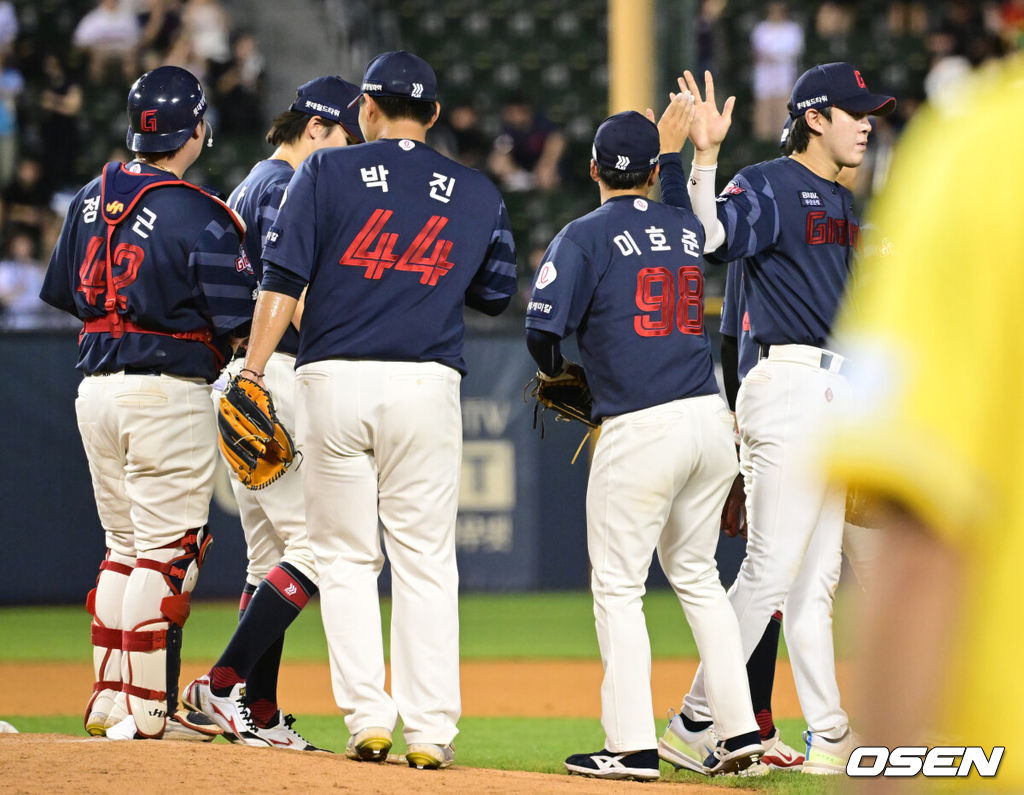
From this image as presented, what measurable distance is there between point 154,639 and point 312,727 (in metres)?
1.42

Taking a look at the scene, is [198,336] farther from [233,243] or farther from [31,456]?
[31,456]

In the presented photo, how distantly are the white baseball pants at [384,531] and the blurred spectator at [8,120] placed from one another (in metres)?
10.5

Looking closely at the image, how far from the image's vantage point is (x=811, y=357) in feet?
16.3

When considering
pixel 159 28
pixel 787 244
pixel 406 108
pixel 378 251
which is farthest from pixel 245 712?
pixel 159 28

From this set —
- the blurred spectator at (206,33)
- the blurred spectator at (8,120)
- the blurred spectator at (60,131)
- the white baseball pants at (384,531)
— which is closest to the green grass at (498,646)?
the white baseball pants at (384,531)

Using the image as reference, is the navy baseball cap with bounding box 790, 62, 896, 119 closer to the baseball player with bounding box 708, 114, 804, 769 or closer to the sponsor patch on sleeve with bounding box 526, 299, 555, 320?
the baseball player with bounding box 708, 114, 804, 769

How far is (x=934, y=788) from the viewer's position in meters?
1.24

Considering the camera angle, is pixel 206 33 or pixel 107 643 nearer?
pixel 107 643

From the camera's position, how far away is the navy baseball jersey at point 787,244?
5.00 meters

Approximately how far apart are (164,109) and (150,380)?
99 cm

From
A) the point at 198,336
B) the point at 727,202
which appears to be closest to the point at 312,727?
the point at 198,336

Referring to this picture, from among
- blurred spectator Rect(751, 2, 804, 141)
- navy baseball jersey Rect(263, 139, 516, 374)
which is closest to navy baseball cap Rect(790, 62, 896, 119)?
navy baseball jersey Rect(263, 139, 516, 374)

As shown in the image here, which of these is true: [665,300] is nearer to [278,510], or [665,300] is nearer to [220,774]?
[278,510]

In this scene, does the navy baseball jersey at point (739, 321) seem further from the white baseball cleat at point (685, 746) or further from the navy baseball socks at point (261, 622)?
the navy baseball socks at point (261, 622)
